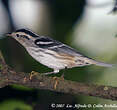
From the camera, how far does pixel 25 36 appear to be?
637 cm

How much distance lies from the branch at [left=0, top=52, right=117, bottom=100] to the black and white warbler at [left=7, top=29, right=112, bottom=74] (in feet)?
2.12

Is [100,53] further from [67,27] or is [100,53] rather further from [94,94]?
[94,94]

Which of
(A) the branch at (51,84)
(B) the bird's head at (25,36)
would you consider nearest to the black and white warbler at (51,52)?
(B) the bird's head at (25,36)

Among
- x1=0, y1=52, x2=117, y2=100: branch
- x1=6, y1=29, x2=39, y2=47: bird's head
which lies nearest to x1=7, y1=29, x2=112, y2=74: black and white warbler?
x1=6, y1=29, x2=39, y2=47: bird's head

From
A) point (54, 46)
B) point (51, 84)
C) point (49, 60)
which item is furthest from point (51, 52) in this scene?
point (51, 84)

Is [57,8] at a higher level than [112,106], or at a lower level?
higher

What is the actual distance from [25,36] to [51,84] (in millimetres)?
1629

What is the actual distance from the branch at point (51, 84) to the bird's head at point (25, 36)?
1.14 meters

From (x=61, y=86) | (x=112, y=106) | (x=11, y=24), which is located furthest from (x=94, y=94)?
(x=11, y=24)

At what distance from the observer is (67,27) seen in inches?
298

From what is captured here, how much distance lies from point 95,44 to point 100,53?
0.60m

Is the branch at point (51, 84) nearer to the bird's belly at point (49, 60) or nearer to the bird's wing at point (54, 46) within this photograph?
the bird's belly at point (49, 60)

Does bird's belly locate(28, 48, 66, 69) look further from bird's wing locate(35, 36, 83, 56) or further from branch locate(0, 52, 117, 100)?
branch locate(0, 52, 117, 100)

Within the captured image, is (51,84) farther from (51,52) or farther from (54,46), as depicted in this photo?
(54,46)
